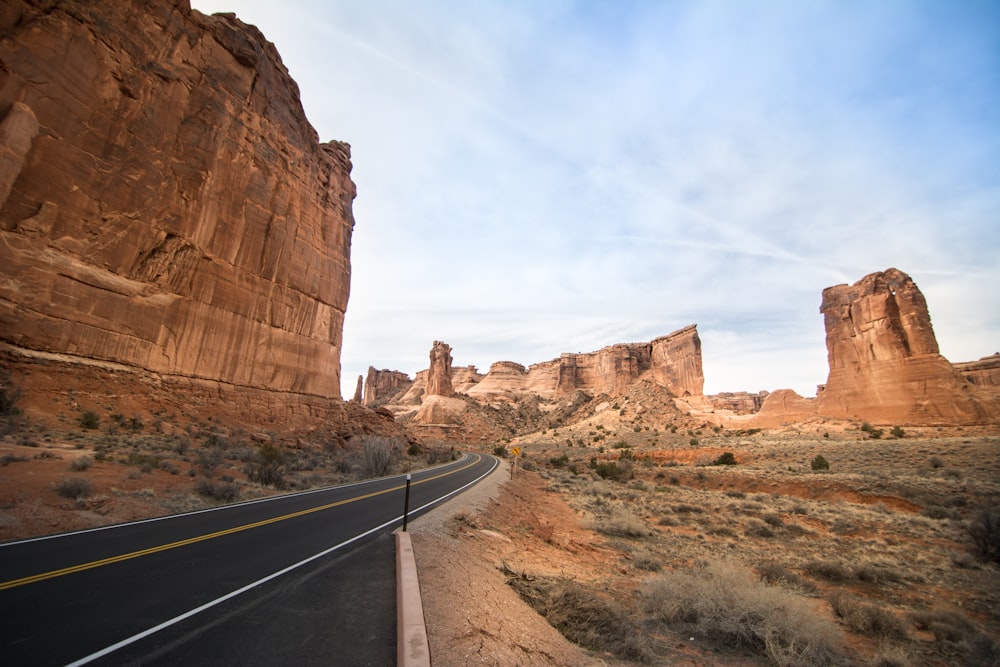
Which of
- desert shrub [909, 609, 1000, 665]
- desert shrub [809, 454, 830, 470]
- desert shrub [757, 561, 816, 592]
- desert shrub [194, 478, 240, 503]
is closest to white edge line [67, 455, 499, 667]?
desert shrub [194, 478, 240, 503]

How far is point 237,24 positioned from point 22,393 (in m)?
32.4

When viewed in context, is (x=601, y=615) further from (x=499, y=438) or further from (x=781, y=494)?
(x=499, y=438)

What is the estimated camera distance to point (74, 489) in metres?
11.1

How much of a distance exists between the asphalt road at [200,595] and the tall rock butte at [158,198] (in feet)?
71.8

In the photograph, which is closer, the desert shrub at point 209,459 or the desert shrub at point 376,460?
the desert shrub at point 209,459

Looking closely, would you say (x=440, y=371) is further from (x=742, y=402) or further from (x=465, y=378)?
(x=742, y=402)

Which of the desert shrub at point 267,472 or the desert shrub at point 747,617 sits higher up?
the desert shrub at point 267,472

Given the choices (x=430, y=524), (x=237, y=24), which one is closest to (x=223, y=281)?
(x=237, y=24)

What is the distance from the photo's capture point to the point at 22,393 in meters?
20.3

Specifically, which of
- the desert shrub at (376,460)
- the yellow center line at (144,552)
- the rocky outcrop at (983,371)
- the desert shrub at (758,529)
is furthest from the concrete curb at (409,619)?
the rocky outcrop at (983,371)

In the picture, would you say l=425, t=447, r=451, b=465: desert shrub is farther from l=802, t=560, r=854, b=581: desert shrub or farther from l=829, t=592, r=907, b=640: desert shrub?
l=829, t=592, r=907, b=640: desert shrub

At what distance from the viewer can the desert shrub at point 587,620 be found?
17.4 ft

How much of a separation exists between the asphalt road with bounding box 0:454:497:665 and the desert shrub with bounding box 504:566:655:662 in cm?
223

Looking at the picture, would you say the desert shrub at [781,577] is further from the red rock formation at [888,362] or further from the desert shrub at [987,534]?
the red rock formation at [888,362]
